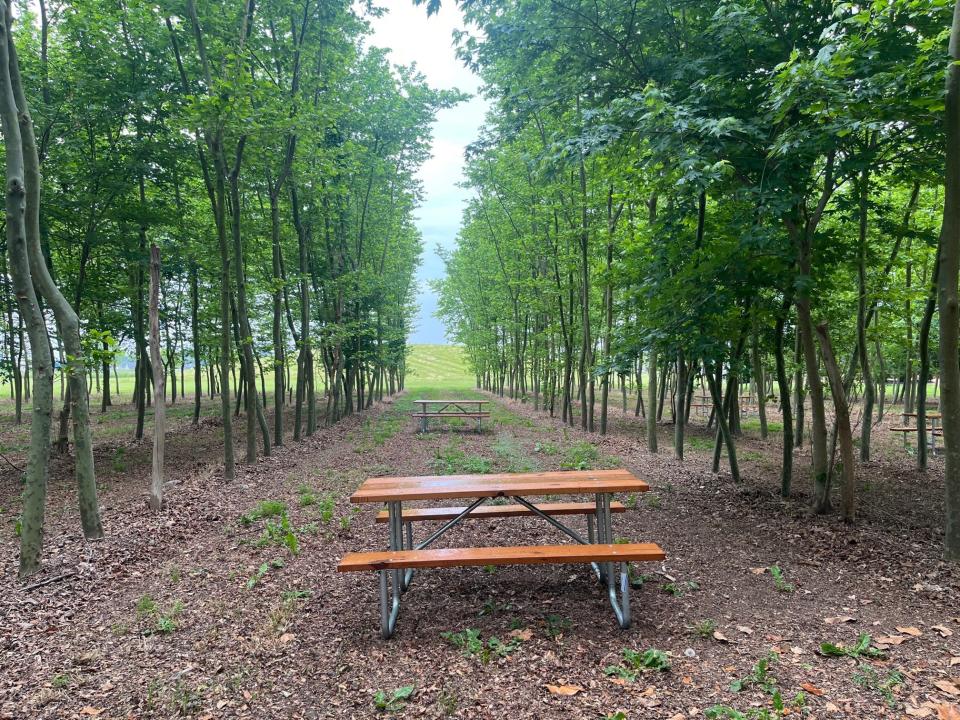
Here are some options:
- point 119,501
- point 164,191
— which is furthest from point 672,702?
point 164,191

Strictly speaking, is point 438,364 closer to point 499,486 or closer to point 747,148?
point 747,148

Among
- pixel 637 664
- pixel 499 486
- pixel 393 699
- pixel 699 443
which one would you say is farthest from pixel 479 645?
pixel 699 443

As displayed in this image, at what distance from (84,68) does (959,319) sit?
1265 centimetres

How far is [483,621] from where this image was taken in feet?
12.3

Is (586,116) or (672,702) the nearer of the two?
(672,702)

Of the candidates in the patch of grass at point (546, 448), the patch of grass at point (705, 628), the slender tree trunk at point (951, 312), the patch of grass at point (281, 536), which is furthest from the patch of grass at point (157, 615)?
the patch of grass at point (546, 448)

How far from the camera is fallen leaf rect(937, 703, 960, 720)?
259 cm

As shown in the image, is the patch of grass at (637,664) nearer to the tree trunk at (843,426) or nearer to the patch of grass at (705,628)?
the patch of grass at (705,628)

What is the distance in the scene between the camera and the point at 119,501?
7707mm

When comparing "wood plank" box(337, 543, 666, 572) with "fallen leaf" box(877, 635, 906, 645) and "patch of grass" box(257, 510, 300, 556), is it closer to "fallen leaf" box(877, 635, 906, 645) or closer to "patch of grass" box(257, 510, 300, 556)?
"fallen leaf" box(877, 635, 906, 645)

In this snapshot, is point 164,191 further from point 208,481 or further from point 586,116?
point 586,116

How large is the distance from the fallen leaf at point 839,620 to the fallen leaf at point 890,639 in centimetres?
24

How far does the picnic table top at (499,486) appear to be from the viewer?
3930 millimetres

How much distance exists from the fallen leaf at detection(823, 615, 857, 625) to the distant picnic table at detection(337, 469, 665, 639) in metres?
1.33
